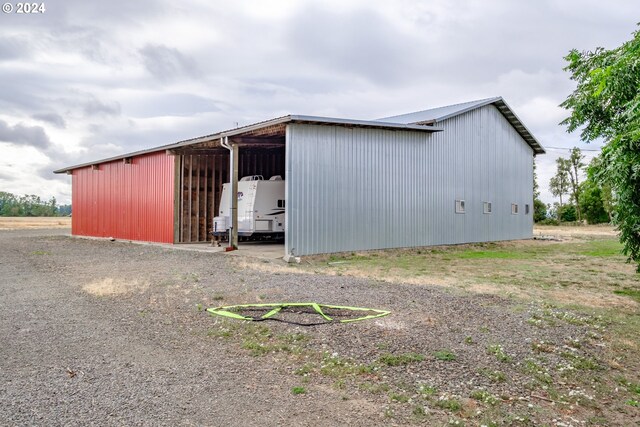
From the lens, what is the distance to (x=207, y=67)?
15484mm

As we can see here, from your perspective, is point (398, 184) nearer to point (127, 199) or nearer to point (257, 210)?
point (257, 210)

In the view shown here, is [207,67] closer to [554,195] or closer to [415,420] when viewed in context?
[415,420]

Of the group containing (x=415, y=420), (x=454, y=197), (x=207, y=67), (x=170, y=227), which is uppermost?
(x=207, y=67)

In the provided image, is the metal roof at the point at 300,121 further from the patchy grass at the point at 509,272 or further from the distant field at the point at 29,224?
the distant field at the point at 29,224

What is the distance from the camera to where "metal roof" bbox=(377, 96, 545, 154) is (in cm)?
1796

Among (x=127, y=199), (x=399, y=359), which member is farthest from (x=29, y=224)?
(x=399, y=359)

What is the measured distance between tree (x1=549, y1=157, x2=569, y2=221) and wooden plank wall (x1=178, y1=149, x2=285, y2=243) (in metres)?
45.8

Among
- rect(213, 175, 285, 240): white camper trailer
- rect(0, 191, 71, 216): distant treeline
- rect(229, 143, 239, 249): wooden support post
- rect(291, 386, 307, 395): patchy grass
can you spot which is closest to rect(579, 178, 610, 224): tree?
rect(213, 175, 285, 240): white camper trailer

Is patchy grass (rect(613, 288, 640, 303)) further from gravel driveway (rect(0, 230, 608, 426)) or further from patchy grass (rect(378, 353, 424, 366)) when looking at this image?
patchy grass (rect(378, 353, 424, 366))

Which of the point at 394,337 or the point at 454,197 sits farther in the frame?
the point at 454,197

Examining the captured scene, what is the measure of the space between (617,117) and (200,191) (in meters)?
15.5

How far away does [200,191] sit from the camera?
63.5 feet

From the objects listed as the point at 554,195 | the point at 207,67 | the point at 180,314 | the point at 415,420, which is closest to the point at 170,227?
the point at 207,67

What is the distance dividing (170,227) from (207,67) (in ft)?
21.8
